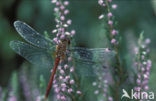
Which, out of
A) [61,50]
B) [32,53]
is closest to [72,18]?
[32,53]

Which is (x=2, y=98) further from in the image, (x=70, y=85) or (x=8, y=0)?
(x=8, y=0)

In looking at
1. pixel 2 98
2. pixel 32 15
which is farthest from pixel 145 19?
pixel 2 98

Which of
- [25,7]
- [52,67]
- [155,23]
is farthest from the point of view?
[155,23]

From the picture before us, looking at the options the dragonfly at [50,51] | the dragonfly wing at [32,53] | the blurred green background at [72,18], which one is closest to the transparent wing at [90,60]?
the dragonfly at [50,51]

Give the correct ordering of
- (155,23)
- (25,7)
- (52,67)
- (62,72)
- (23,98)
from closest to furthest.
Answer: (62,72)
(52,67)
(23,98)
(25,7)
(155,23)

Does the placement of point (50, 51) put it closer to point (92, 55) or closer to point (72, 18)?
point (92, 55)

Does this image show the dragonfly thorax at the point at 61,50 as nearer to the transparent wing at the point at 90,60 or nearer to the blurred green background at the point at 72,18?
the transparent wing at the point at 90,60
